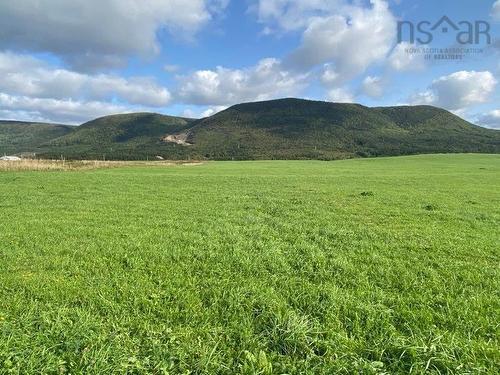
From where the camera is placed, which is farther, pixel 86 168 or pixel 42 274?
pixel 86 168

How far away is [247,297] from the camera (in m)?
5.68

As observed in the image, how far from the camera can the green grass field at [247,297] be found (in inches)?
157

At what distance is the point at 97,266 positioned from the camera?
23.5 ft

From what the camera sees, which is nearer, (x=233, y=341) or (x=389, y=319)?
(x=233, y=341)

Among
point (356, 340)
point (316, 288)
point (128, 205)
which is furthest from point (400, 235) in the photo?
point (128, 205)

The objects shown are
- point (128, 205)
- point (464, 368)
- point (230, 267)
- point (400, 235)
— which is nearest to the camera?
Result: point (464, 368)

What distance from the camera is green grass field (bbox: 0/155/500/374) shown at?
157 inches

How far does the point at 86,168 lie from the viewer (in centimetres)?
5166

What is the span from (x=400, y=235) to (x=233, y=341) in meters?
7.37

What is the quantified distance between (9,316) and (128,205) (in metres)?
11.2

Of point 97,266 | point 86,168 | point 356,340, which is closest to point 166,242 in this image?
point 97,266

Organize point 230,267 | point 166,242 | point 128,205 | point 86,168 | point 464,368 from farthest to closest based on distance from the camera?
point 86,168 < point 128,205 < point 166,242 < point 230,267 < point 464,368

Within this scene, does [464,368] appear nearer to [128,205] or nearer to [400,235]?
[400,235]

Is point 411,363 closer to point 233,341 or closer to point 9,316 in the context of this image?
point 233,341
